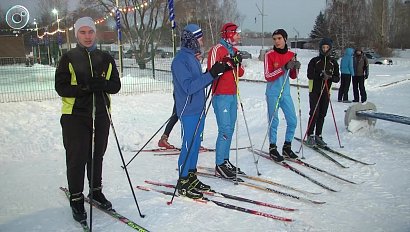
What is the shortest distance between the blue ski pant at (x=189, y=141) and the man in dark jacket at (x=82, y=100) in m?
0.94

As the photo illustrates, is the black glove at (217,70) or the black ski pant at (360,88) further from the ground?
the black glove at (217,70)

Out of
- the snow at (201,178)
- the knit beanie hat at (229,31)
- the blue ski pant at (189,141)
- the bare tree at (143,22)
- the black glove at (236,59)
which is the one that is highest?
the bare tree at (143,22)

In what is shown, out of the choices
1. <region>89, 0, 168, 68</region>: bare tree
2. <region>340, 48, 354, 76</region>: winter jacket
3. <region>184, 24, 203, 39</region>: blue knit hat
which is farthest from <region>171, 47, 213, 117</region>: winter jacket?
<region>89, 0, 168, 68</region>: bare tree

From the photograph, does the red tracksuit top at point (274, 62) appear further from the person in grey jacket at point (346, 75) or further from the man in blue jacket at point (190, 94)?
the person in grey jacket at point (346, 75)

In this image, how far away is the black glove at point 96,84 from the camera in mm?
3490

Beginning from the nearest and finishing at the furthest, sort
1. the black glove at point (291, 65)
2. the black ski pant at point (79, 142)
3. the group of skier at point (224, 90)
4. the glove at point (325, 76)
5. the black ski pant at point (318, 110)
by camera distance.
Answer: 1. the black ski pant at point (79, 142)
2. the group of skier at point (224, 90)
3. the black glove at point (291, 65)
4. the glove at point (325, 76)
5. the black ski pant at point (318, 110)

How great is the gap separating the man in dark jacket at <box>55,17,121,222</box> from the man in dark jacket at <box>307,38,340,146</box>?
3978mm

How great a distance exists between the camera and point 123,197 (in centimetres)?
441

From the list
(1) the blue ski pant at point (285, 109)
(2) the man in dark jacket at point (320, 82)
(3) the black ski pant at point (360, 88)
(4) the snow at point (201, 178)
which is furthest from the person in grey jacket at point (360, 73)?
(1) the blue ski pant at point (285, 109)

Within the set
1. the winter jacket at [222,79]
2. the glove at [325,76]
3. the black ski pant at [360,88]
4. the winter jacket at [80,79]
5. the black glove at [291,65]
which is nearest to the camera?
the winter jacket at [80,79]

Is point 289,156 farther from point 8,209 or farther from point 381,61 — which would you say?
point 381,61

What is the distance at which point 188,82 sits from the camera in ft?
13.4

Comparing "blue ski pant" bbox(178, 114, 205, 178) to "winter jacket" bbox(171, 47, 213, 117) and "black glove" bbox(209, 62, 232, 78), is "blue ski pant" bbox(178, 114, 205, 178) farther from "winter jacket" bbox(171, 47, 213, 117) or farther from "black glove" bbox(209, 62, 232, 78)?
"black glove" bbox(209, 62, 232, 78)

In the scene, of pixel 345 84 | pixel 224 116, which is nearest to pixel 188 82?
pixel 224 116
